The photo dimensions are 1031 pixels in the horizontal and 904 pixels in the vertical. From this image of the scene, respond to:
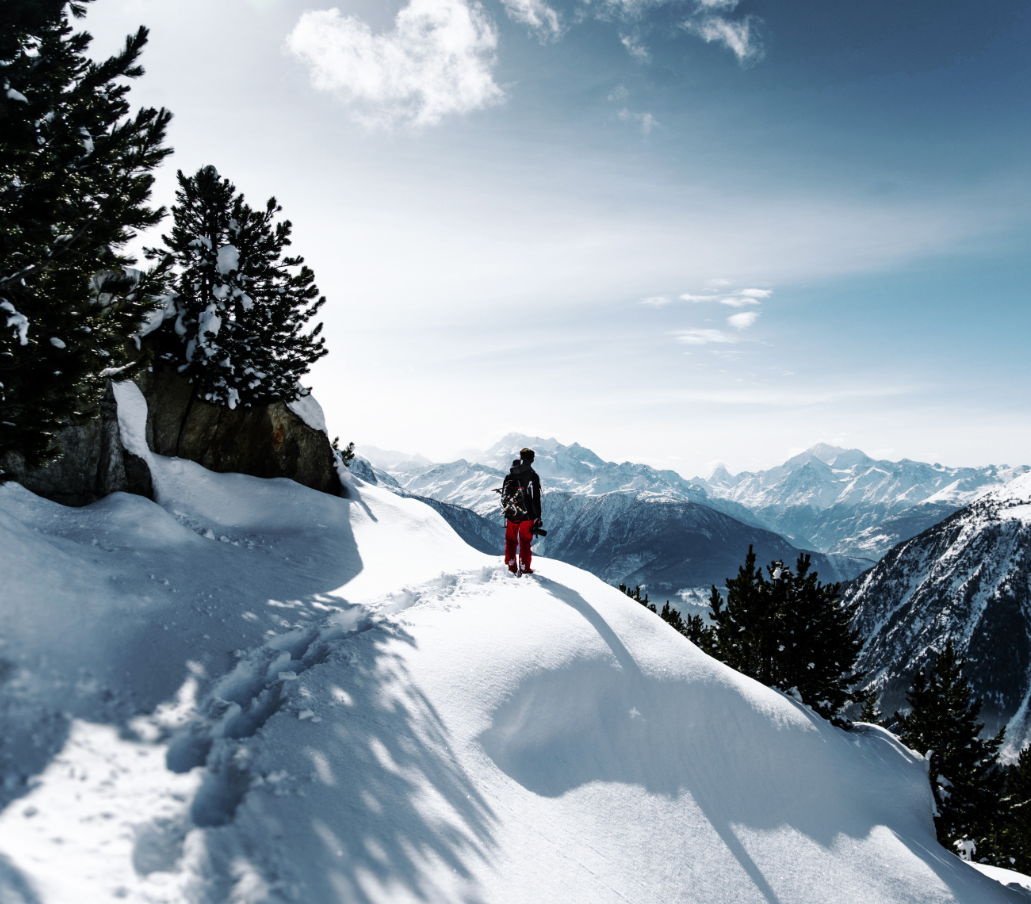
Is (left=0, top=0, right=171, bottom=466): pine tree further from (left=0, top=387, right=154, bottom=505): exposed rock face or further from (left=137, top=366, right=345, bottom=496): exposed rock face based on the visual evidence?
(left=137, top=366, right=345, bottom=496): exposed rock face

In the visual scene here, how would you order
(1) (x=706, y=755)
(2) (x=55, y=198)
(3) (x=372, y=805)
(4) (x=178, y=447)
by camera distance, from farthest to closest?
(4) (x=178, y=447) < (1) (x=706, y=755) < (2) (x=55, y=198) < (3) (x=372, y=805)

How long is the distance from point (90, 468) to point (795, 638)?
21.4m

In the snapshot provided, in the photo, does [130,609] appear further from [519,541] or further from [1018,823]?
[1018,823]

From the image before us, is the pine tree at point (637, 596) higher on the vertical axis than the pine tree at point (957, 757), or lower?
higher

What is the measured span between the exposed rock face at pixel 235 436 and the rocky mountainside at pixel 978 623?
175 meters

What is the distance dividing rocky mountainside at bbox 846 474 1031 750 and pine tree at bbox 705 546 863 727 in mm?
162847

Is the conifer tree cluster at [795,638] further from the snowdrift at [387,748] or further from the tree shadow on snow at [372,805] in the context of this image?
the tree shadow on snow at [372,805]

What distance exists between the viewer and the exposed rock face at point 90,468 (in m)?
10.3

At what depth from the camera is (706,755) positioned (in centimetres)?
855

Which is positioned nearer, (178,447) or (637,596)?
(178,447)

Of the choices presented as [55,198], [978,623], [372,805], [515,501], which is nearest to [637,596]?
[515,501]

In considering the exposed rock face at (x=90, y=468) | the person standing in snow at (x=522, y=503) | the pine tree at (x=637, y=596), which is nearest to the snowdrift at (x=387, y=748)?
the exposed rock face at (x=90, y=468)

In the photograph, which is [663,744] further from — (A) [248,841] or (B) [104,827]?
(B) [104,827]

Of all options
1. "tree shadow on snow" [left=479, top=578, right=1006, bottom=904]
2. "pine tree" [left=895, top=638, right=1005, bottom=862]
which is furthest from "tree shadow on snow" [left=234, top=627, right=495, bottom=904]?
"pine tree" [left=895, top=638, right=1005, bottom=862]
